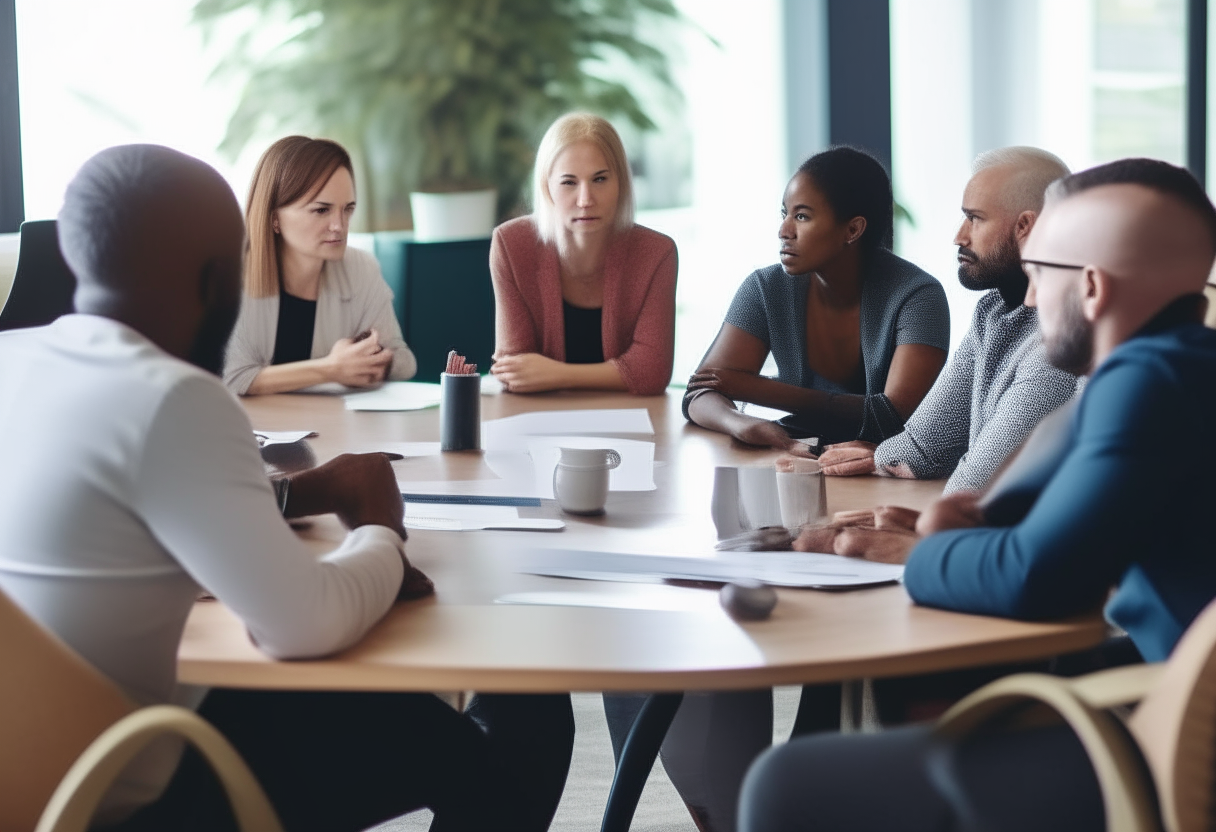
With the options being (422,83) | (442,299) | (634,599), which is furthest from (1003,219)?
(422,83)

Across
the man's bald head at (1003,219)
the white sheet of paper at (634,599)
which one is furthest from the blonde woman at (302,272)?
the white sheet of paper at (634,599)

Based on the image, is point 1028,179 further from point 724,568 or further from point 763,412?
point 763,412

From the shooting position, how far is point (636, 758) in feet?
7.50

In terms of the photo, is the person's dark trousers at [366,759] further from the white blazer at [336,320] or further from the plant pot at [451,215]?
the plant pot at [451,215]

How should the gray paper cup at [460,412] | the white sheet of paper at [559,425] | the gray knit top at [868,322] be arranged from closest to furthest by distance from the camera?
the gray paper cup at [460,412] → the white sheet of paper at [559,425] → the gray knit top at [868,322]

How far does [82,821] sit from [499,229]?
241cm

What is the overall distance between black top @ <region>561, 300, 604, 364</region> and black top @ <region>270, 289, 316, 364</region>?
0.65 meters

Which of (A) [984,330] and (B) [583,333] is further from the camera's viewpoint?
(B) [583,333]

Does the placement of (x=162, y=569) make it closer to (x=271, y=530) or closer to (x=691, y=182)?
(x=271, y=530)

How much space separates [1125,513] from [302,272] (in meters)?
2.52

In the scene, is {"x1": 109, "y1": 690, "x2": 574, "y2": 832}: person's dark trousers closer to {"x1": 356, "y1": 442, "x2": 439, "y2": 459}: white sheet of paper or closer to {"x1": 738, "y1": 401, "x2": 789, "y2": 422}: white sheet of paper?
{"x1": 356, "y1": 442, "x2": 439, "y2": 459}: white sheet of paper

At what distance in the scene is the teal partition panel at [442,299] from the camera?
4387mm

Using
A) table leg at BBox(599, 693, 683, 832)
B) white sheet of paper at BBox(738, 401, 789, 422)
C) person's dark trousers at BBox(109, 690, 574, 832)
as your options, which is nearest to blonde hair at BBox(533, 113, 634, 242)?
white sheet of paper at BBox(738, 401, 789, 422)

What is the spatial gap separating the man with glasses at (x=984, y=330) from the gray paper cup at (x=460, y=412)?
0.63 meters
